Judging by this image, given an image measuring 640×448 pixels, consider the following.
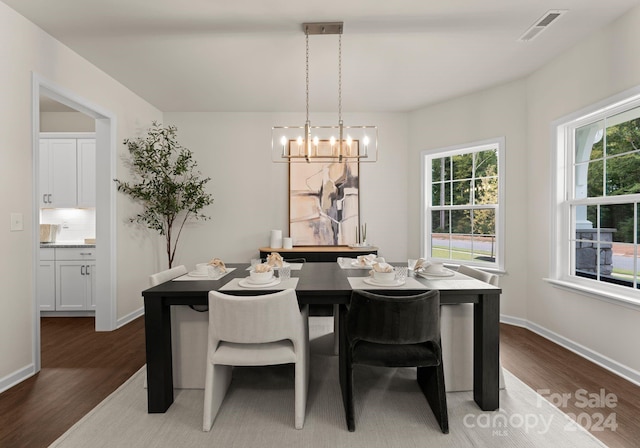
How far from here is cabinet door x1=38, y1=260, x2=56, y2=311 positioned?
3.85 m

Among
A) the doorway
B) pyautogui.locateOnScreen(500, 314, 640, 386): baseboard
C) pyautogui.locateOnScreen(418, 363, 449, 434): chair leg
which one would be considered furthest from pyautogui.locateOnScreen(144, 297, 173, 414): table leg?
pyautogui.locateOnScreen(500, 314, 640, 386): baseboard

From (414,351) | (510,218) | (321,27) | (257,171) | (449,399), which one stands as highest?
(321,27)

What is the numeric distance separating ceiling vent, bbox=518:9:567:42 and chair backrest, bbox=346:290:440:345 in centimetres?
231

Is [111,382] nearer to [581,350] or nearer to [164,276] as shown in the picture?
[164,276]

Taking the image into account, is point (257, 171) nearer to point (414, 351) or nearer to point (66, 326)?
point (66, 326)

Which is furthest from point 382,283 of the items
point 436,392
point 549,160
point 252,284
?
point 549,160

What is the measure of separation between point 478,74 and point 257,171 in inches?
117

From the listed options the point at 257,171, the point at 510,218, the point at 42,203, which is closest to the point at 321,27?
the point at 257,171

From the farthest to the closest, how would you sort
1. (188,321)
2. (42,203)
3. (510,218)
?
1. (42,203)
2. (510,218)
3. (188,321)

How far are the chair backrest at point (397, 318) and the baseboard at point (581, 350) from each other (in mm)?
1786

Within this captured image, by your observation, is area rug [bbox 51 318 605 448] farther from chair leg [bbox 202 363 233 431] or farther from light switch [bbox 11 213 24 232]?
light switch [bbox 11 213 24 232]

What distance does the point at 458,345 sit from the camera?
2238 millimetres

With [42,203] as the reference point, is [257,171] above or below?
above

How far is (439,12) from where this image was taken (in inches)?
94.4
